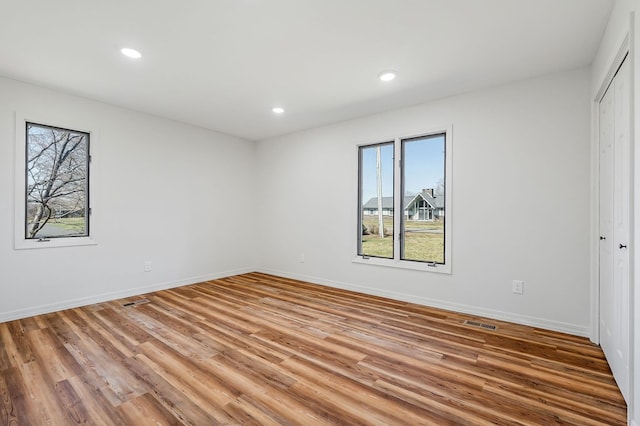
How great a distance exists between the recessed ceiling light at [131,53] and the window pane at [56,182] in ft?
5.63

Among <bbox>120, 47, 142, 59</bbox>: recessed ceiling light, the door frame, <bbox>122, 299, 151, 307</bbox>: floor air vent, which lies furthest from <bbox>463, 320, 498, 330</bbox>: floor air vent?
<bbox>120, 47, 142, 59</bbox>: recessed ceiling light

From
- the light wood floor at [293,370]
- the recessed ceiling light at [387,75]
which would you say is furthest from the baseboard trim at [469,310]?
the recessed ceiling light at [387,75]

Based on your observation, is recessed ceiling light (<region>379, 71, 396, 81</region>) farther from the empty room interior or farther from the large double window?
the large double window

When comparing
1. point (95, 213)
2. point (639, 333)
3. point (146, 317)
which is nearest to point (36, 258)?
point (95, 213)

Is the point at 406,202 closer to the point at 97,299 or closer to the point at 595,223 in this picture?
the point at 595,223

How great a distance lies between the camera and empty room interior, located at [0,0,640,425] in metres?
1.94

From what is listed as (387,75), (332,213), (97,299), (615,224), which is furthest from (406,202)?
(97,299)

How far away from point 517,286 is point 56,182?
5.32m

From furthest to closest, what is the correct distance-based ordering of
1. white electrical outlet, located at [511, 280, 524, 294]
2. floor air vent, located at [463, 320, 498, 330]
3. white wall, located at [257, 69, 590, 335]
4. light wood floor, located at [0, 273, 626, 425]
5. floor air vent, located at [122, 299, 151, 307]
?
floor air vent, located at [122, 299, 151, 307] < white electrical outlet, located at [511, 280, 524, 294] < floor air vent, located at [463, 320, 498, 330] < white wall, located at [257, 69, 590, 335] < light wood floor, located at [0, 273, 626, 425]

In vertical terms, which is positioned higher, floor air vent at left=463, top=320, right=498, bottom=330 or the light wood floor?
floor air vent at left=463, top=320, right=498, bottom=330

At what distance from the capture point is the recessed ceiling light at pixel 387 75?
9.93 ft

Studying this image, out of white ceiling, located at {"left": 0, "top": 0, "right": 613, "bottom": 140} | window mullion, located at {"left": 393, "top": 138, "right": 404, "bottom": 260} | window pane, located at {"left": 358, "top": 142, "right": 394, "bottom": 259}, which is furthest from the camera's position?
window pane, located at {"left": 358, "top": 142, "right": 394, "bottom": 259}

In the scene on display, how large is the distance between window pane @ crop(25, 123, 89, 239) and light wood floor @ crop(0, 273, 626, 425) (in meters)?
1.02

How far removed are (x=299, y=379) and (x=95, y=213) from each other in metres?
3.40
